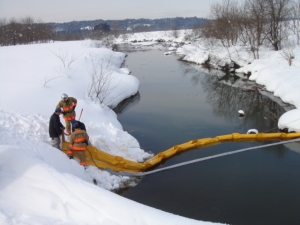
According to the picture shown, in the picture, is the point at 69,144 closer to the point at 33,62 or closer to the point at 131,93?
the point at 131,93

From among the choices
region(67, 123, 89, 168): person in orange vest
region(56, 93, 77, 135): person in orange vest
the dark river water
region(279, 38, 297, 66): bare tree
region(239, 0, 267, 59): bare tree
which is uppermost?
region(239, 0, 267, 59): bare tree

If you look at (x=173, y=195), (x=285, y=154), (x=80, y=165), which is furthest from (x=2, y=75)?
(x=285, y=154)

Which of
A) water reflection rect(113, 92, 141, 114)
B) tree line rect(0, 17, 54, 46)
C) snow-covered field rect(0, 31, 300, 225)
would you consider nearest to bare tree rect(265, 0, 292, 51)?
snow-covered field rect(0, 31, 300, 225)

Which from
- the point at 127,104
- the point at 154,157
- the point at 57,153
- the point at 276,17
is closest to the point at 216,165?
the point at 154,157

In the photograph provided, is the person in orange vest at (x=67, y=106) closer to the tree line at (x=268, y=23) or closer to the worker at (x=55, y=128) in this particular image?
the worker at (x=55, y=128)

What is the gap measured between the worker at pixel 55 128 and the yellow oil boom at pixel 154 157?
32 cm

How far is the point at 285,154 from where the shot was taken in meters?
10.6

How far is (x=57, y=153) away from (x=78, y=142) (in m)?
0.63

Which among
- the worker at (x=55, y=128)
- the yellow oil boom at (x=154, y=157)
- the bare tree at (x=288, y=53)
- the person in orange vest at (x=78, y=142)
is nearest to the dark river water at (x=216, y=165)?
the yellow oil boom at (x=154, y=157)

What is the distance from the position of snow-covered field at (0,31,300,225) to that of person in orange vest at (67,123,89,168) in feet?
1.22

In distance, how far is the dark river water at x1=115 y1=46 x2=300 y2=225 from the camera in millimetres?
7586

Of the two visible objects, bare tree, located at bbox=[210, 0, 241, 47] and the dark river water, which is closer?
the dark river water

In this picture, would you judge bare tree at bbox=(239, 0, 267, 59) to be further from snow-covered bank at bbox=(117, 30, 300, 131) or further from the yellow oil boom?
the yellow oil boom

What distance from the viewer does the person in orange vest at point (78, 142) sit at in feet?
26.0
